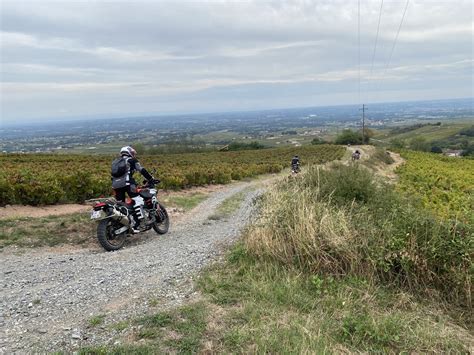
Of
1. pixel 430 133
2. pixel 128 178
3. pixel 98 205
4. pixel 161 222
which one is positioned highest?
pixel 128 178

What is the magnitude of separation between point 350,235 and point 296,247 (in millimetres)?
742

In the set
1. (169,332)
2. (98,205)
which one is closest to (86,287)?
(169,332)

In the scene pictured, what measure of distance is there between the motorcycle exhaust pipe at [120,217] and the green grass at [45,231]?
3.72ft

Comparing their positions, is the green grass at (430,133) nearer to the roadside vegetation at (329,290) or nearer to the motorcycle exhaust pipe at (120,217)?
the roadside vegetation at (329,290)

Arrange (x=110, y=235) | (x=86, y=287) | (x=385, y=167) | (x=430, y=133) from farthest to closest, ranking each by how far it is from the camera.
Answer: (x=430, y=133), (x=385, y=167), (x=110, y=235), (x=86, y=287)

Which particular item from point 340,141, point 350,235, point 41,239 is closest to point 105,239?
point 41,239

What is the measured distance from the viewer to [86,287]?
443 centimetres

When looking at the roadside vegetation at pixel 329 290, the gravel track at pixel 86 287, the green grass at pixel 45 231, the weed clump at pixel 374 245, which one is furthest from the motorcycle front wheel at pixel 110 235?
the weed clump at pixel 374 245

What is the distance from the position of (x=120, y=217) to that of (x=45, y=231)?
1.99m

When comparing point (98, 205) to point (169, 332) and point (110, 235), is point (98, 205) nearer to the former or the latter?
point (110, 235)

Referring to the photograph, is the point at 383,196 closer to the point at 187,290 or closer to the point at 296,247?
the point at 296,247

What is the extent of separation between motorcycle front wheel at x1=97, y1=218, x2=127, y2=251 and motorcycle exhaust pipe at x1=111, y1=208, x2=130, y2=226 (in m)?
0.08

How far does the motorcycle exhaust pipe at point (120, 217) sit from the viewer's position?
6372mm

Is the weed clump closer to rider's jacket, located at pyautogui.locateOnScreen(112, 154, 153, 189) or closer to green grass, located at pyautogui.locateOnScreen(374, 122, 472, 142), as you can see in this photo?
rider's jacket, located at pyautogui.locateOnScreen(112, 154, 153, 189)
